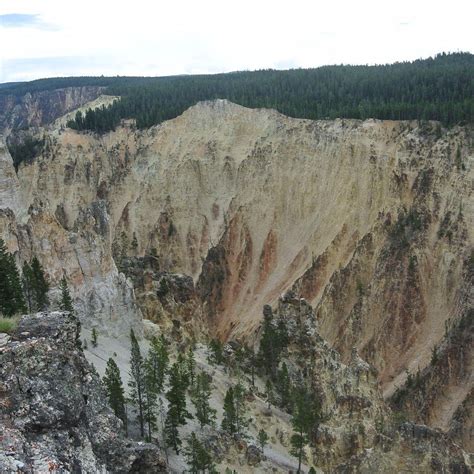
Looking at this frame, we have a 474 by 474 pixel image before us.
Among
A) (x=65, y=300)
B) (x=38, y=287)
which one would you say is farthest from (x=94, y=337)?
(x=38, y=287)

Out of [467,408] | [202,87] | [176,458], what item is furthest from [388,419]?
[202,87]

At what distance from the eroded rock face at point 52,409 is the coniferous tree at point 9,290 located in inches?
525

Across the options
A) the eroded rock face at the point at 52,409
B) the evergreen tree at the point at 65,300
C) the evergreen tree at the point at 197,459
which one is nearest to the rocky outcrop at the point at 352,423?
the evergreen tree at the point at 197,459

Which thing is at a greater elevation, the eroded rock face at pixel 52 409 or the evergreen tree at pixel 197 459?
the eroded rock face at pixel 52 409

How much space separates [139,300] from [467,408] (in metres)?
28.5

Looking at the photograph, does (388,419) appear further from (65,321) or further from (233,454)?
(65,321)

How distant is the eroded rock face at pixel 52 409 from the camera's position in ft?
38.9

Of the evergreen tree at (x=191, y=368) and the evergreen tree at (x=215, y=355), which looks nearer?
the evergreen tree at (x=191, y=368)

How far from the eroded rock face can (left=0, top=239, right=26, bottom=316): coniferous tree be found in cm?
1333

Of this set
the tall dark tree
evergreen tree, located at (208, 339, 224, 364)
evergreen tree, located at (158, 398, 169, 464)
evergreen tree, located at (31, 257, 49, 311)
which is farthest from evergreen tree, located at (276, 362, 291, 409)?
evergreen tree, located at (31, 257, 49, 311)

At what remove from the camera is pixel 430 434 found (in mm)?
28672

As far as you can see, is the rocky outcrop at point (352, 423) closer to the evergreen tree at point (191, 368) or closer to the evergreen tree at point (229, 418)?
the evergreen tree at point (229, 418)

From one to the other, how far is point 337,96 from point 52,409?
293 feet

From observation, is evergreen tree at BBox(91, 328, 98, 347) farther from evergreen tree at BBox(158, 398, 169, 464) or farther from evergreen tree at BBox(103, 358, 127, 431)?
evergreen tree at BBox(103, 358, 127, 431)
